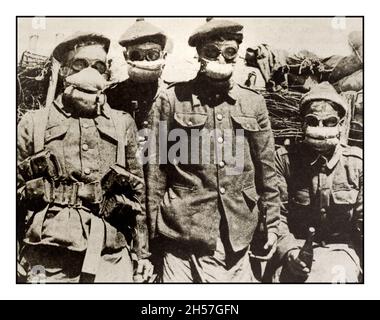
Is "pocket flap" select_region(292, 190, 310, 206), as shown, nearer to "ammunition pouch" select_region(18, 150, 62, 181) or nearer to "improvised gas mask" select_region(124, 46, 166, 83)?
"improvised gas mask" select_region(124, 46, 166, 83)

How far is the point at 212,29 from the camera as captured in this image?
4.71 m

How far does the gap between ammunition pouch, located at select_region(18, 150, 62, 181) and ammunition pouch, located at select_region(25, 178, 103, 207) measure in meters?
0.05

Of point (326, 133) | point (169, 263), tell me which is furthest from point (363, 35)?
point (169, 263)

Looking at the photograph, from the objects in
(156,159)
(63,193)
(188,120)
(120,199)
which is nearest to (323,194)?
(188,120)

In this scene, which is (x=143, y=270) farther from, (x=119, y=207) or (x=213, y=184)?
(x=213, y=184)

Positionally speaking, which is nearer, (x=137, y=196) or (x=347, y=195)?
(x=137, y=196)

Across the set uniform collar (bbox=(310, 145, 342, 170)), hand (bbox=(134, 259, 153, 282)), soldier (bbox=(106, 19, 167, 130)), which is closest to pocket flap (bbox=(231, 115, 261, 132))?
uniform collar (bbox=(310, 145, 342, 170))

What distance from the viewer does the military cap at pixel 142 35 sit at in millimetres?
4711

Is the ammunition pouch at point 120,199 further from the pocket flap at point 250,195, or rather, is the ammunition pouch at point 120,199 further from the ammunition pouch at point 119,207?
the pocket flap at point 250,195

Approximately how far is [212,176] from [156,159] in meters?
0.42

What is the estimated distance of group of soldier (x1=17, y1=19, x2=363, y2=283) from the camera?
4684mm

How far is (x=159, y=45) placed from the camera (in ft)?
15.5

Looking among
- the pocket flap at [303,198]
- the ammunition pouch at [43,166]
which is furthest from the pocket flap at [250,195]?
the ammunition pouch at [43,166]

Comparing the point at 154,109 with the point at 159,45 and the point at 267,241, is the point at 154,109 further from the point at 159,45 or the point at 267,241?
the point at 267,241
